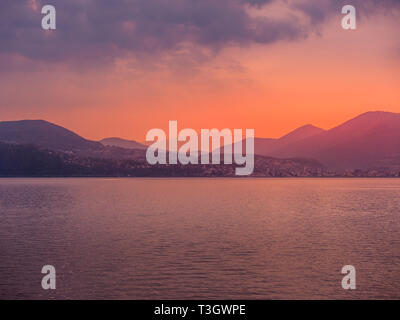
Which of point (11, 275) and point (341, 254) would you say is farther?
point (341, 254)

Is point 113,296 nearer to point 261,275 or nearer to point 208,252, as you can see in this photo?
point 261,275

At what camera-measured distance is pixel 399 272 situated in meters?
39.0

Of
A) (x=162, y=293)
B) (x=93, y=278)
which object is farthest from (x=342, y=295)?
(x=93, y=278)

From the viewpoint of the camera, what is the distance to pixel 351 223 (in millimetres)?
78750

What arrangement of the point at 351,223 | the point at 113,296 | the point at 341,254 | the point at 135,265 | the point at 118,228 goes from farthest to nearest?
the point at 351,223 → the point at 118,228 → the point at 341,254 → the point at 135,265 → the point at 113,296

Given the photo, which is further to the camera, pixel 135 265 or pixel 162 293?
pixel 135 265

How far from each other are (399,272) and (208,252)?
61.2 ft
